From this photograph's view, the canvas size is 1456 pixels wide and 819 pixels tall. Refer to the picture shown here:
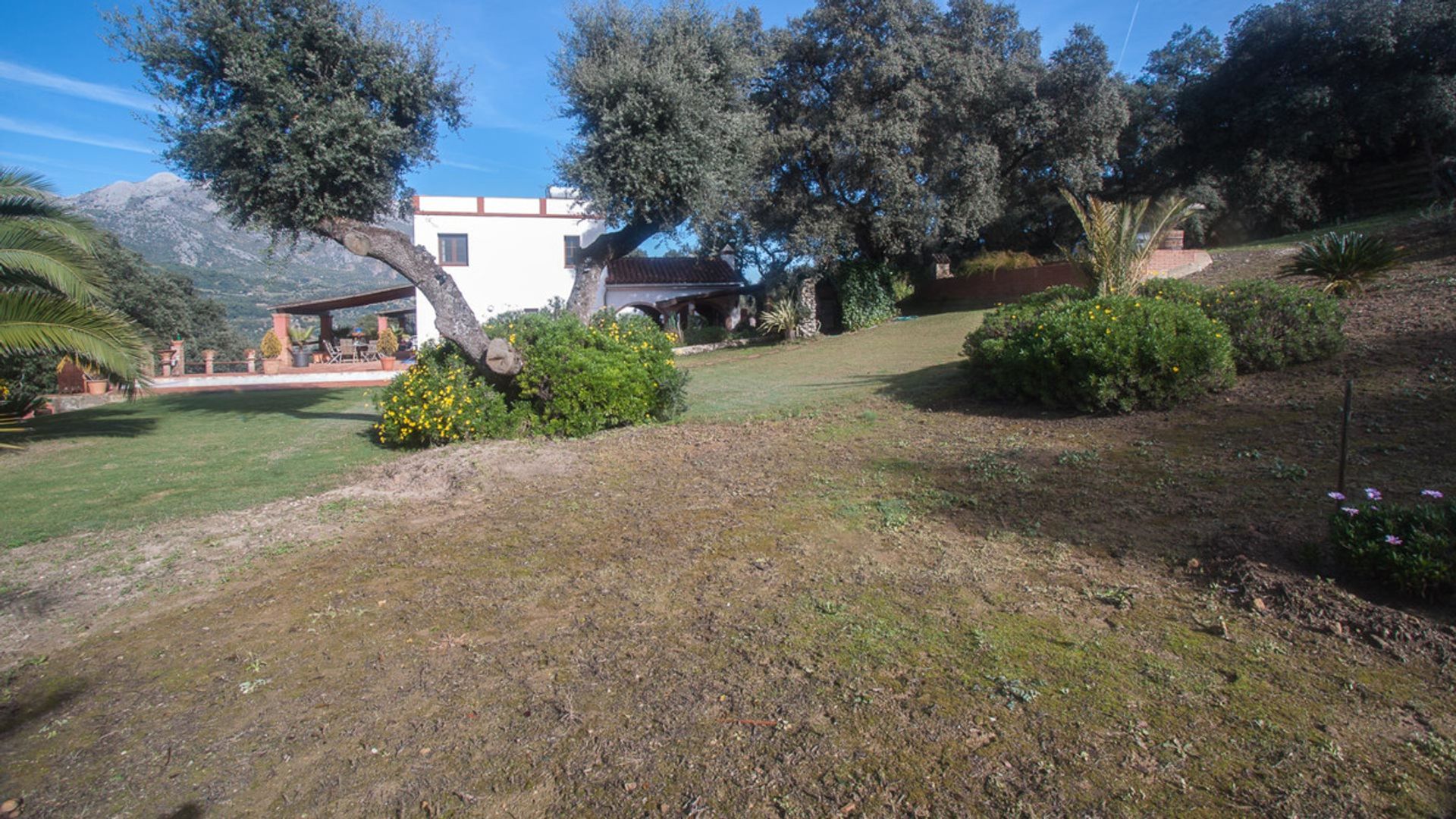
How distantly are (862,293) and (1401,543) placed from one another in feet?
66.1

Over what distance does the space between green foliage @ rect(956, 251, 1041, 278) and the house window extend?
18230 millimetres

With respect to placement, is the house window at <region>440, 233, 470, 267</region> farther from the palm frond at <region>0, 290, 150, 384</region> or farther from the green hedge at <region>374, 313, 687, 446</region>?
the green hedge at <region>374, 313, 687, 446</region>

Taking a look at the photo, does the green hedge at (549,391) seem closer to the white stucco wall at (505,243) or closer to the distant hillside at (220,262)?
the white stucco wall at (505,243)

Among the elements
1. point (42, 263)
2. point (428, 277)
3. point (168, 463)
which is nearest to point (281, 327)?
point (42, 263)

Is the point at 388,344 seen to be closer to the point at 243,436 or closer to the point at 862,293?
the point at 862,293

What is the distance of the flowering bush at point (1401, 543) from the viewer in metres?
3.36

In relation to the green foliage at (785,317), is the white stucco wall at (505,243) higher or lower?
higher

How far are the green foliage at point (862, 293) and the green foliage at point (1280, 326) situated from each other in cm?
1524

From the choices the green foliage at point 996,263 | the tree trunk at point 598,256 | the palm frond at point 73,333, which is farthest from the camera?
the green foliage at point 996,263

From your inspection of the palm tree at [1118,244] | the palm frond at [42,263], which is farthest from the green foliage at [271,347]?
the palm tree at [1118,244]

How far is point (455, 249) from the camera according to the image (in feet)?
97.5

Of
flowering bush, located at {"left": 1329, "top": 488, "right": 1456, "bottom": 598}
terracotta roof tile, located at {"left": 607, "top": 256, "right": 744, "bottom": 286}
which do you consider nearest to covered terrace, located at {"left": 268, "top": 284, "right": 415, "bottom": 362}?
terracotta roof tile, located at {"left": 607, "top": 256, "right": 744, "bottom": 286}

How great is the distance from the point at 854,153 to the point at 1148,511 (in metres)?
16.6

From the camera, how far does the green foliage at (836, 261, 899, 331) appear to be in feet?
75.5
